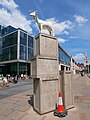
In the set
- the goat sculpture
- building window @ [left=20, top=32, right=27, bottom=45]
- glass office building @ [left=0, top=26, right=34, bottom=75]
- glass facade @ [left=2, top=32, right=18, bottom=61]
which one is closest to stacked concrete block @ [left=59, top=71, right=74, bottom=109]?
the goat sculpture

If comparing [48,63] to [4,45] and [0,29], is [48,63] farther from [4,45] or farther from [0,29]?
[0,29]

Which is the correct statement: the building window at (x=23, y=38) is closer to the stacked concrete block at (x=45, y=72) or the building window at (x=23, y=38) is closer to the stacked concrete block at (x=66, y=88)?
the stacked concrete block at (x=45, y=72)

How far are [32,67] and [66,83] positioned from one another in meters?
1.72

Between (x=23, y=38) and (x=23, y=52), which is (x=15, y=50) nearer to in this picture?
(x=23, y=52)

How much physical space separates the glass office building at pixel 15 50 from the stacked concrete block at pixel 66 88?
47.1 meters

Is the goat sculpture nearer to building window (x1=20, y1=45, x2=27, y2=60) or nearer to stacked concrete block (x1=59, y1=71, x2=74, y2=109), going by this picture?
stacked concrete block (x1=59, y1=71, x2=74, y2=109)

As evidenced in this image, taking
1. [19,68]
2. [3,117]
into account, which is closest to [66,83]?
[3,117]

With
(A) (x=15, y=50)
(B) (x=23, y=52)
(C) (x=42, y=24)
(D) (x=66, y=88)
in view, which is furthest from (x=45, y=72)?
(B) (x=23, y=52)

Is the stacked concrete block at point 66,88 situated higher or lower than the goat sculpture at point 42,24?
lower

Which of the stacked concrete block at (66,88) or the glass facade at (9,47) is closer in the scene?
the stacked concrete block at (66,88)

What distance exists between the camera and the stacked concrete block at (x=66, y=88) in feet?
26.5

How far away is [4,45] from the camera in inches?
2488

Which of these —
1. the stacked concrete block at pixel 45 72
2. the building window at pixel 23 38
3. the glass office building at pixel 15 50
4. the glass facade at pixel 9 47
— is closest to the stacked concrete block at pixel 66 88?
the stacked concrete block at pixel 45 72

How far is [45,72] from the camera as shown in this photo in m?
7.77
